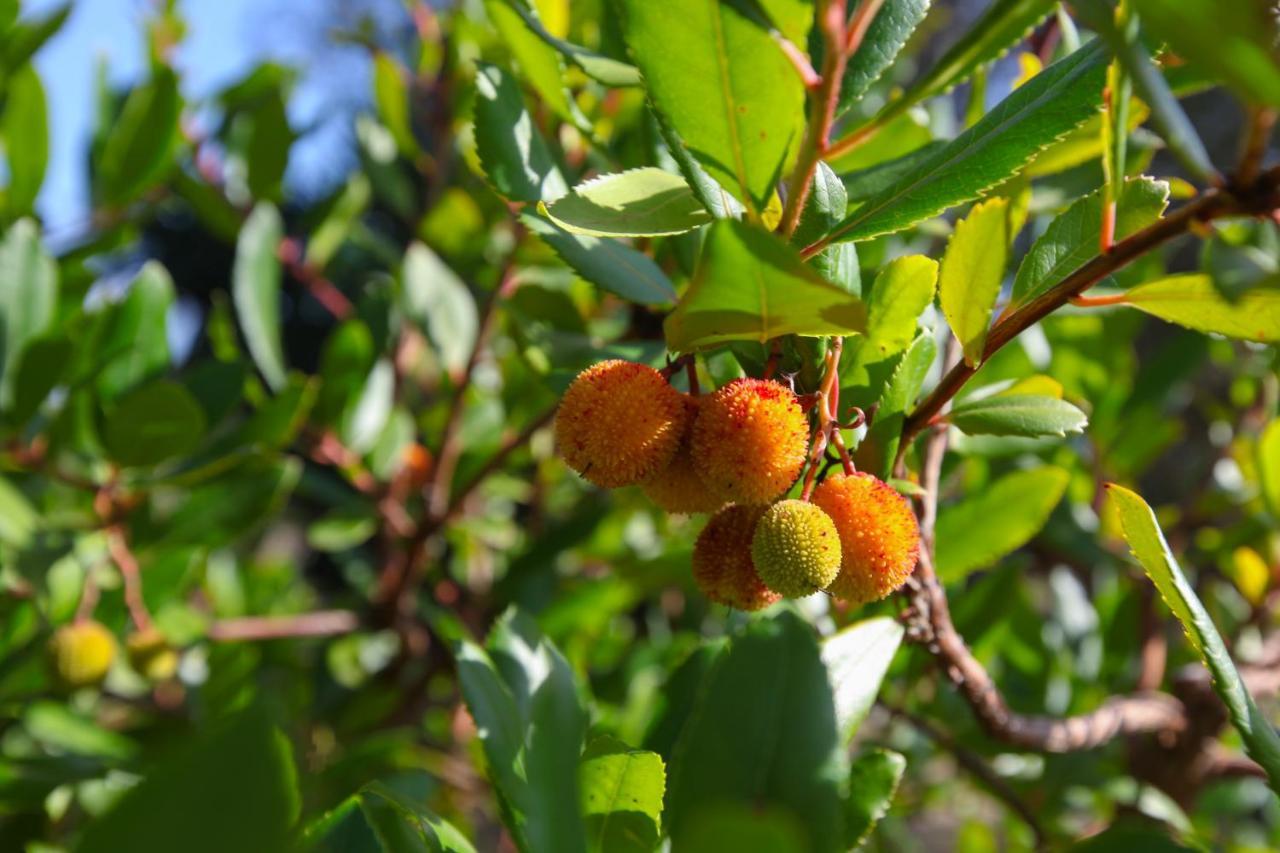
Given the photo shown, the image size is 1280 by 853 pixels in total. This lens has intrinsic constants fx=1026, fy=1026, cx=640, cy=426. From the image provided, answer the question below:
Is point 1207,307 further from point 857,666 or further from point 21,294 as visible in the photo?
point 21,294

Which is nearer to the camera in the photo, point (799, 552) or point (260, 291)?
point (799, 552)

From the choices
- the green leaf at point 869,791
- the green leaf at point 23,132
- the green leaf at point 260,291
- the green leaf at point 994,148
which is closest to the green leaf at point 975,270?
the green leaf at point 994,148

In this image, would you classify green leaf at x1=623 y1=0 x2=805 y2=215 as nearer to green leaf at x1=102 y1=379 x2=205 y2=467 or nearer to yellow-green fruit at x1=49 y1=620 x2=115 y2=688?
green leaf at x1=102 y1=379 x2=205 y2=467

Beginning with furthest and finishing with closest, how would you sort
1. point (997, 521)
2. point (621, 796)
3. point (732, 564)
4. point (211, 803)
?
point (997, 521) < point (732, 564) < point (621, 796) < point (211, 803)

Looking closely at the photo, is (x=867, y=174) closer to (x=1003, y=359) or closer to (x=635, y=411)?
(x=635, y=411)

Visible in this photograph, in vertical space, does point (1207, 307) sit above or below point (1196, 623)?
above

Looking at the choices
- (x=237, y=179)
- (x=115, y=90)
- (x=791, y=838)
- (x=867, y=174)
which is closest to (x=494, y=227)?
(x=237, y=179)

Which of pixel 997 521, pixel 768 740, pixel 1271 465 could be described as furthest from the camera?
pixel 1271 465

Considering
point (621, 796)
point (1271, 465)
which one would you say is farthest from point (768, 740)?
point (1271, 465)
